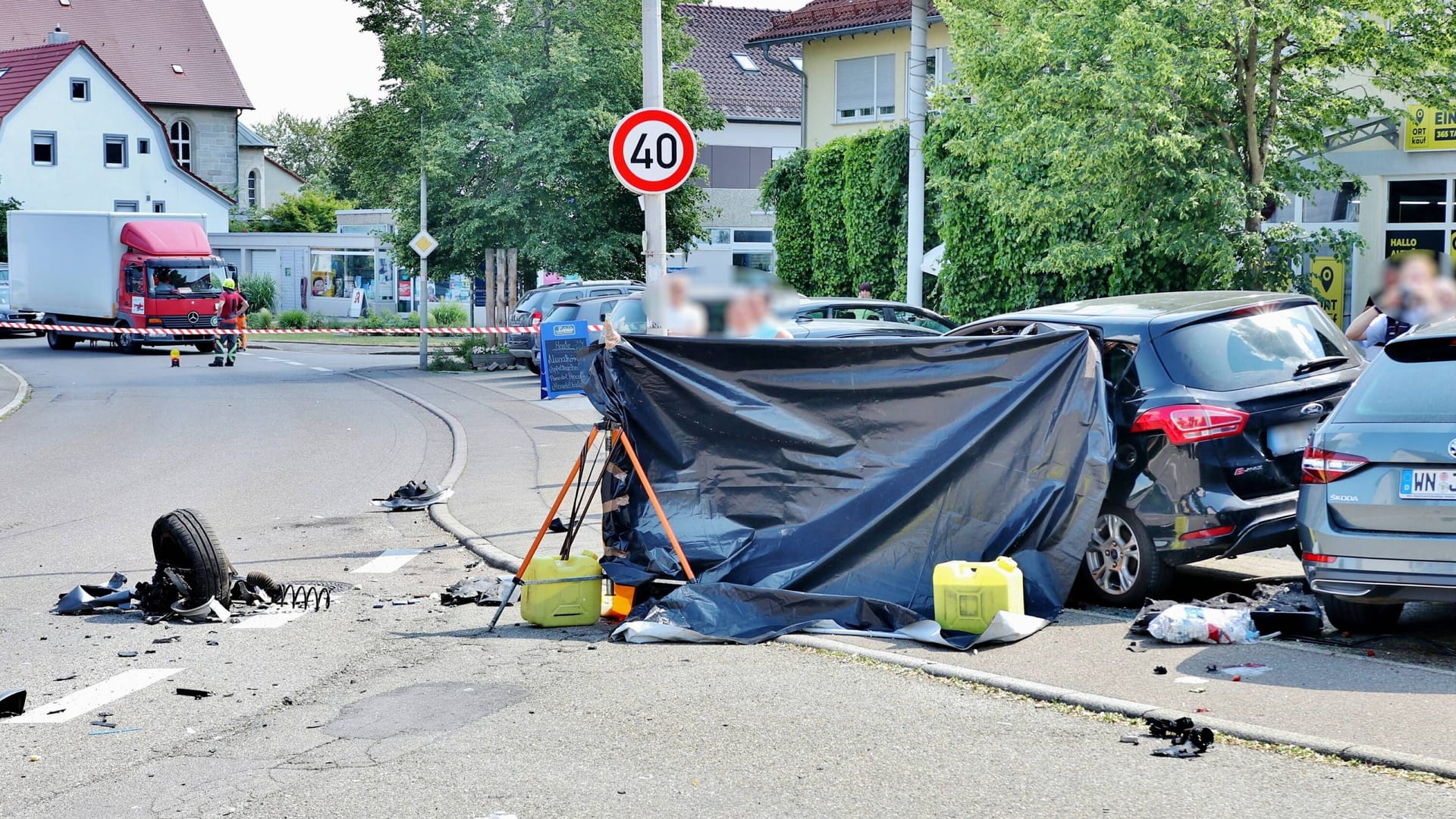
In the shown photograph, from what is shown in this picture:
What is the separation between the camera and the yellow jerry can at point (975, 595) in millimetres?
7820

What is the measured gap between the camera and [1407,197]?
2184cm

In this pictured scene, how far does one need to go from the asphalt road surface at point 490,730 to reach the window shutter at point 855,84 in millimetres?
30687

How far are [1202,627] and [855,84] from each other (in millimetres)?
34117

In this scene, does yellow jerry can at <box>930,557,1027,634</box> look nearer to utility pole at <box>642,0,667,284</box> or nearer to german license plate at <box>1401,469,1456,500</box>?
german license plate at <box>1401,469,1456,500</box>

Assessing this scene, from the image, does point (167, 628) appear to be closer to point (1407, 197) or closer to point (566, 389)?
point (566, 389)

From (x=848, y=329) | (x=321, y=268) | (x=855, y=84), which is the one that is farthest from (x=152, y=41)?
(x=848, y=329)

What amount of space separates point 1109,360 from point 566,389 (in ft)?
31.9

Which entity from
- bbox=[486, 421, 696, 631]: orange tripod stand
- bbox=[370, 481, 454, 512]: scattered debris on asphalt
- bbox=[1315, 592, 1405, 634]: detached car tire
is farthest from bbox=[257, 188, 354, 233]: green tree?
bbox=[1315, 592, 1405, 634]: detached car tire

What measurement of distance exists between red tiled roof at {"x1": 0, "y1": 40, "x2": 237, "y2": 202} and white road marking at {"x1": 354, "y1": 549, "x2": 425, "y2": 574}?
2270 inches

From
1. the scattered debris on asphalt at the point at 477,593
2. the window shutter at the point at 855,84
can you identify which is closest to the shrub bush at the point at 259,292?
the window shutter at the point at 855,84

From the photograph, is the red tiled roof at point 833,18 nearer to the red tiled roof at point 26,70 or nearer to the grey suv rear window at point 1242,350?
the grey suv rear window at point 1242,350

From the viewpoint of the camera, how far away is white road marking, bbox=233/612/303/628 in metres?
8.65

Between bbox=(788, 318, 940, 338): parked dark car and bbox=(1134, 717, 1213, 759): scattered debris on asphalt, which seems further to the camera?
bbox=(788, 318, 940, 338): parked dark car

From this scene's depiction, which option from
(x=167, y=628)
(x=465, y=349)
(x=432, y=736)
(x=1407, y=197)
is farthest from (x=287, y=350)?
(x=432, y=736)
